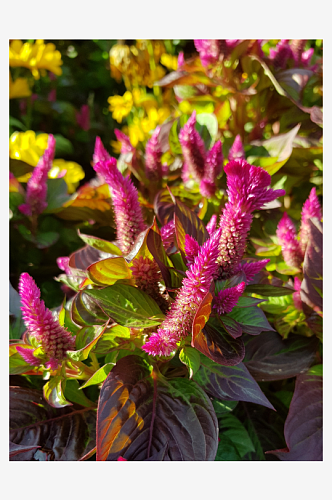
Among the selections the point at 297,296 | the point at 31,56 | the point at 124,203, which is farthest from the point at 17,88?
the point at 297,296

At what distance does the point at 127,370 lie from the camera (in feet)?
1.58

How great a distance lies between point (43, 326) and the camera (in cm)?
44

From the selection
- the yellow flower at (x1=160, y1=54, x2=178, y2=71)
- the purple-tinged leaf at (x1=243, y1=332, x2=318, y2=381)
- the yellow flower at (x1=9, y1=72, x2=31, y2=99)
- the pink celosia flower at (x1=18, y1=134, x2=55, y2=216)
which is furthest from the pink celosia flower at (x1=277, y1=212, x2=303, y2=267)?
the yellow flower at (x1=9, y1=72, x2=31, y2=99)

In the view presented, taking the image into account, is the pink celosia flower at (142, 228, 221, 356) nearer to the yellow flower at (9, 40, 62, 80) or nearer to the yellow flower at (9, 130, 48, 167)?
the yellow flower at (9, 130, 48, 167)

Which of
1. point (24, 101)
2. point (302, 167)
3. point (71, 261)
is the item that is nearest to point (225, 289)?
point (71, 261)

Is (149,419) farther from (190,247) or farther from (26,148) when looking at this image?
(26,148)

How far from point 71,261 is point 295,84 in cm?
55

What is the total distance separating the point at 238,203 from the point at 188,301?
0.12 m

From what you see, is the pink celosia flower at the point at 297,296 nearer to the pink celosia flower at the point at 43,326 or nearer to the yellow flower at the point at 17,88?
the pink celosia flower at the point at 43,326

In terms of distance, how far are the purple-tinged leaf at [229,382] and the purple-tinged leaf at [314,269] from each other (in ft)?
0.56

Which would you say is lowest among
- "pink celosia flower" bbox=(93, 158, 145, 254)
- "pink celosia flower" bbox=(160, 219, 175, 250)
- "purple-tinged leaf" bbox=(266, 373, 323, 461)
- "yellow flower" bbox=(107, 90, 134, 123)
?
"purple-tinged leaf" bbox=(266, 373, 323, 461)

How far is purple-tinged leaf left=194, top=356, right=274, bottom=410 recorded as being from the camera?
1.57 ft

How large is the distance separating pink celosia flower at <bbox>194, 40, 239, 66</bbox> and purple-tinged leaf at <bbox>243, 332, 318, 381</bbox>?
0.55m

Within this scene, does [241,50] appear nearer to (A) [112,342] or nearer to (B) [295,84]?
(B) [295,84]
